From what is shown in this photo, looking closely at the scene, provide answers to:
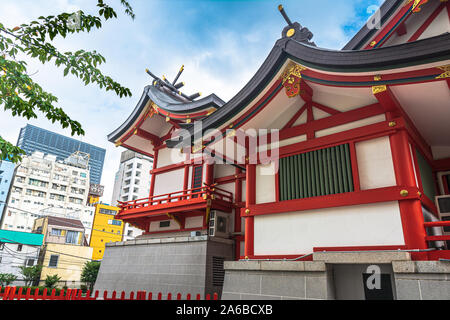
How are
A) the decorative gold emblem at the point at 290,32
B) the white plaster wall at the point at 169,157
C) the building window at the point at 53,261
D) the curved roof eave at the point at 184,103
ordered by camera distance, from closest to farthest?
the decorative gold emblem at the point at 290,32 < the curved roof eave at the point at 184,103 < the white plaster wall at the point at 169,157 < the building window at the point at 53,261

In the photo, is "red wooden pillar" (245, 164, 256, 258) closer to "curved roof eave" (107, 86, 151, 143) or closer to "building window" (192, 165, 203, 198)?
"building window" (192, 165, 203, 198)

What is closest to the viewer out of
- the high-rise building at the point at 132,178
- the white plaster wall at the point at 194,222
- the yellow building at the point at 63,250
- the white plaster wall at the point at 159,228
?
the white plaster wall at the point at 194,222

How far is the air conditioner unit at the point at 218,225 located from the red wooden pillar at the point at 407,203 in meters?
8.37

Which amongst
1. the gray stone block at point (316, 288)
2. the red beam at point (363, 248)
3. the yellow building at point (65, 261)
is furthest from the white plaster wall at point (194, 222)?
the yellow building at point (65, 261)

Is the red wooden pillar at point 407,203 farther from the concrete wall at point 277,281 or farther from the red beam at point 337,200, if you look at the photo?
the concrete wall at point 277,281

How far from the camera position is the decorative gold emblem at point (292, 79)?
7539 mm

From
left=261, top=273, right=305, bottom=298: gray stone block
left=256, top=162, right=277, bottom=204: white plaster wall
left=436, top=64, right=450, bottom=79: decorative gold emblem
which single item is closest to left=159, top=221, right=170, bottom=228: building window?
left=256, top=162, right=277, bottom=204: white plaster wall

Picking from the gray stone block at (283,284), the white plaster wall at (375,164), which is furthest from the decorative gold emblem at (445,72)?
the gray stone block at (283,284)

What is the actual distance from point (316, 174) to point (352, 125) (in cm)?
149

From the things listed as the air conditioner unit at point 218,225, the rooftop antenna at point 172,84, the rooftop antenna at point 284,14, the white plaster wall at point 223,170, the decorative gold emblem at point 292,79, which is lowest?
the air conditioner unit at point 218,225

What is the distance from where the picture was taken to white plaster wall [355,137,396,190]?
22.2 feet

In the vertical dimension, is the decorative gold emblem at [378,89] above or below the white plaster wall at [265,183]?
above

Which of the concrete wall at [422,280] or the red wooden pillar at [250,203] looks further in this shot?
the red wooden pillar at [250,203]

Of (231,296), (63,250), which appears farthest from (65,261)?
(231,296)
